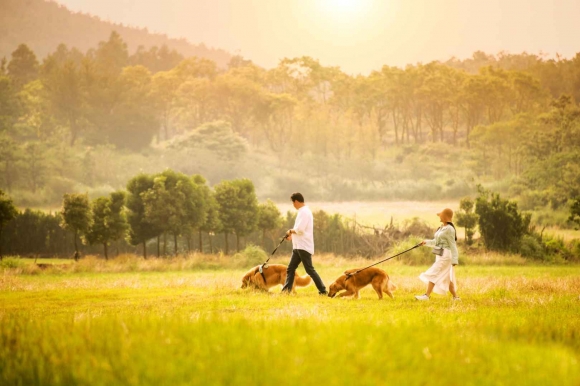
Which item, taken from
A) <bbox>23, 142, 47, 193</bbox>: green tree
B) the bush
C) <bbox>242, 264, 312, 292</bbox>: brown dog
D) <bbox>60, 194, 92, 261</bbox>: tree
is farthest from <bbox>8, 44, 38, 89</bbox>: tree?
<bbox>242, 264, 312, 292</bbox>: brown dog

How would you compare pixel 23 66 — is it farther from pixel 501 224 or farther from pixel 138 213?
pixel 501 224

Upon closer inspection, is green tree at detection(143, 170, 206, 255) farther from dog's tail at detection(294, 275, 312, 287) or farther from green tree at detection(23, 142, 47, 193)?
green tree at detection(23, 142, 47, 193)

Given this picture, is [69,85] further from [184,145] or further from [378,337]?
[378,337]

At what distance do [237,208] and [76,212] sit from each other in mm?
10136

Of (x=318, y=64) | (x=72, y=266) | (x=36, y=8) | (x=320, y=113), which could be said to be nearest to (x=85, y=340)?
(x=72, y=266)

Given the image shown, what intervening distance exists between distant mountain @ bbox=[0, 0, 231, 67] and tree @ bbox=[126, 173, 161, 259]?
94668 mm

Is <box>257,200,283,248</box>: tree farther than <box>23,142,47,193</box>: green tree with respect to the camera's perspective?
No

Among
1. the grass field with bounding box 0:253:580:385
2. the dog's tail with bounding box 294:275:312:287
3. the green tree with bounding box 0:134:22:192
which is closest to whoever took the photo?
the grass field with bounding box 0:253:580:385

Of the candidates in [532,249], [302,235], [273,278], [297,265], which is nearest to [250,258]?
[532,249]

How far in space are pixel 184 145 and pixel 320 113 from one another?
20.2 m

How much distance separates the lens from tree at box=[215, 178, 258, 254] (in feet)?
134

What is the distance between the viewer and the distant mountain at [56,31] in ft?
443

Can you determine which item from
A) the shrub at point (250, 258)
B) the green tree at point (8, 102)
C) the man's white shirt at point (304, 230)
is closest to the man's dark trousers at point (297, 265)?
the man's white shirt at point (304, 230)

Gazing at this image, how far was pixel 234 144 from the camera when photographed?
86188 millimetres
